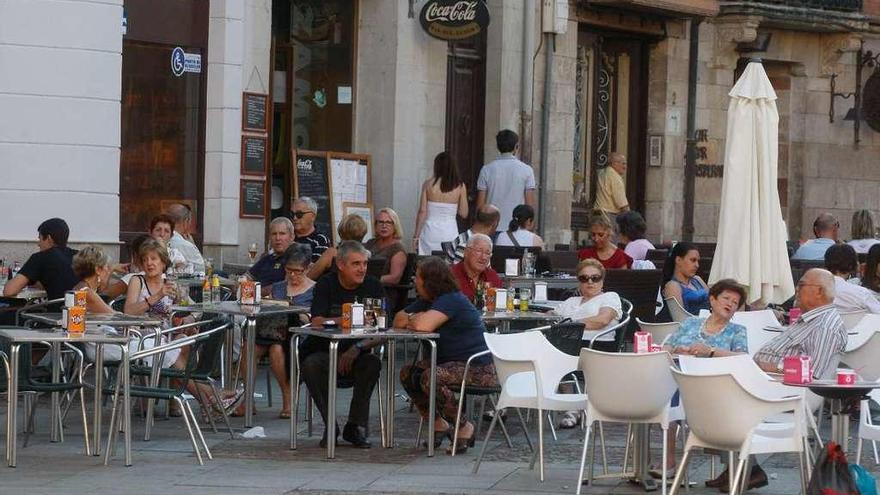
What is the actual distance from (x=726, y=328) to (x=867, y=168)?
16795 millimetres

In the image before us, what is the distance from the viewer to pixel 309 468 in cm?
1198

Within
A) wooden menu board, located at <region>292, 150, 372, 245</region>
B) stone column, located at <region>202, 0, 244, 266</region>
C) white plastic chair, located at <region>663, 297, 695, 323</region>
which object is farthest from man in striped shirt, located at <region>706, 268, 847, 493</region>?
wooden menu board, located at <region>292, 150, 372, 245</region>

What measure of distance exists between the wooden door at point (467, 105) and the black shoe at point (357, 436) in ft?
31.8

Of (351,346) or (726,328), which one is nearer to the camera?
(726,328)

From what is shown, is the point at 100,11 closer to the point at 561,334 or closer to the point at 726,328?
the point at 561,334

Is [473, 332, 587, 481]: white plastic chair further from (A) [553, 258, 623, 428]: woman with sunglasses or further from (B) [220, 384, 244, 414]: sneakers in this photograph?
(B) [220, 384, 244, 414]: sneakers

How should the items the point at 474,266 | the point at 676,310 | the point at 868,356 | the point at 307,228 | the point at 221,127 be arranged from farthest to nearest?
the point at 221,127
the point at 307,228
the point at 676,310
the point at 474,266
the point at 868,356

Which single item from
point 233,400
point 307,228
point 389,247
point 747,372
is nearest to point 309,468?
point 233,400

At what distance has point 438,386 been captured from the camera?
505 inches

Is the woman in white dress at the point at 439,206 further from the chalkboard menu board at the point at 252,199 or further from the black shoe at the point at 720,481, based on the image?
the black shoe at the point at 720,481

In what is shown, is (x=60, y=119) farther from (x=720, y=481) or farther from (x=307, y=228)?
(x=720, y=481)

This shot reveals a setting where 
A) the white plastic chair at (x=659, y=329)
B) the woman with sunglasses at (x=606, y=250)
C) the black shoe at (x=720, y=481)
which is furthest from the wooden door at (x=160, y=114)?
the black shoe at (x=720, y=481)

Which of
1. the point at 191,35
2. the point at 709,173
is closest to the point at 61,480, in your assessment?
the point at 191,35

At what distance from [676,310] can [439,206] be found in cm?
516
